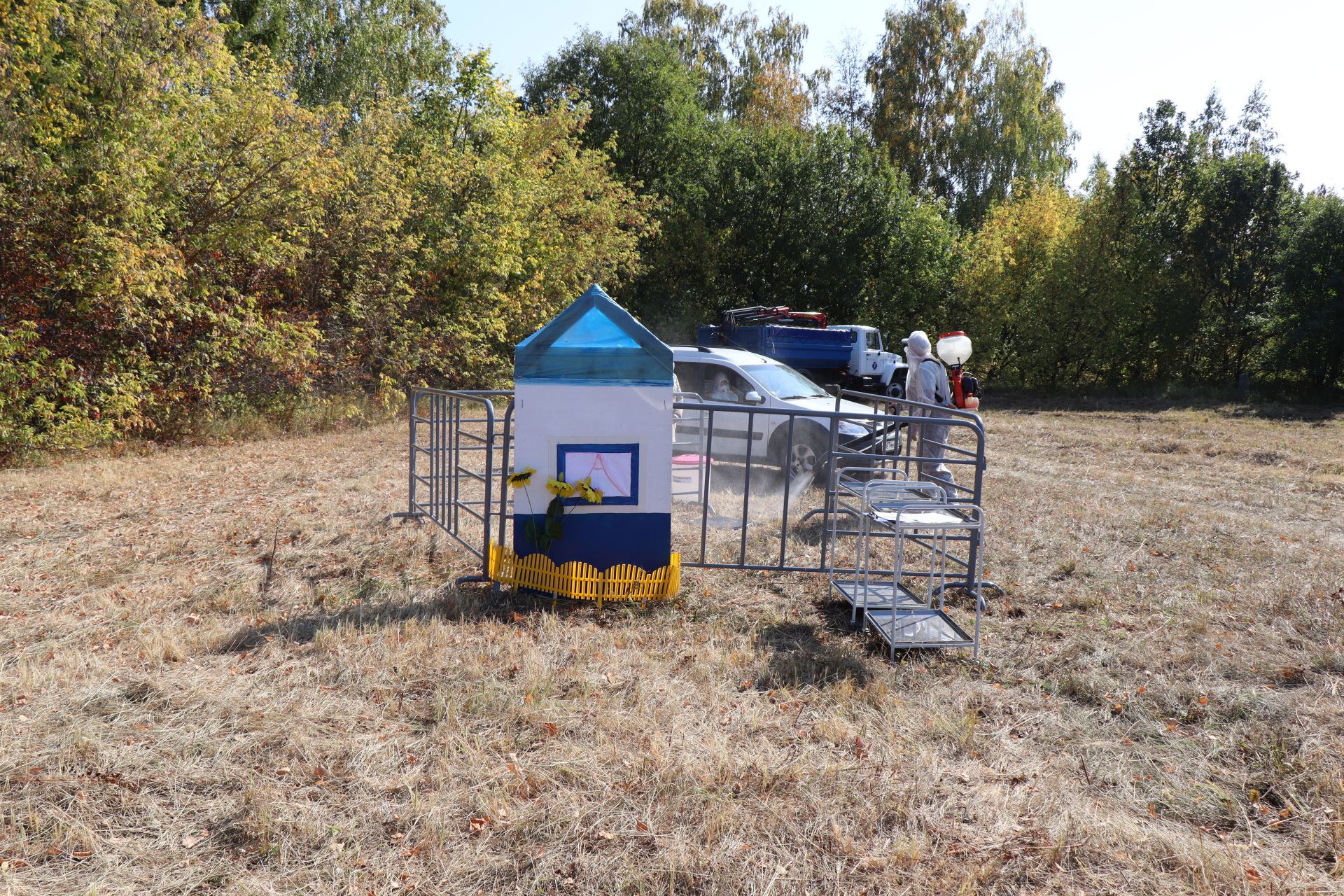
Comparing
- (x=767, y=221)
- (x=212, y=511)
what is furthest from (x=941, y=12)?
(x=212, y=511)

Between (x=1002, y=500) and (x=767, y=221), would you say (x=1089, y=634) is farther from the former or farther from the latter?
(x=767, y=221)

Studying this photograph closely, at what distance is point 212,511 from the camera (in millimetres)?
8172

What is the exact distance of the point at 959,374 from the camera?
26.7 feet

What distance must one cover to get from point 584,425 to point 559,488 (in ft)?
1.39

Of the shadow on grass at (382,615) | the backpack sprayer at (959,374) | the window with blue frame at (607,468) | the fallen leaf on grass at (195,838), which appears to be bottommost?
the fallen leaf on grass at (195,838)

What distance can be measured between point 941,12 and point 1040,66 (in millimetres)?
4249

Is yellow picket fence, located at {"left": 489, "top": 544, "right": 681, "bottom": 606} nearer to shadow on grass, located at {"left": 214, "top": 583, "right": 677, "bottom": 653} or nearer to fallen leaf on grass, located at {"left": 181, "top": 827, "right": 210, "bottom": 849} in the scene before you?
shadow on grass, located at {"left": 214, "top": 583, "right": 677, "bottom": 653}

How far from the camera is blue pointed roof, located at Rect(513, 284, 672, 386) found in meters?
5.45

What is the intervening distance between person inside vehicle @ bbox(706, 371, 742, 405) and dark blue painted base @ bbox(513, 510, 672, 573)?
4468 millimetres

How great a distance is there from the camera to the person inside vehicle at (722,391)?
33.0 feet

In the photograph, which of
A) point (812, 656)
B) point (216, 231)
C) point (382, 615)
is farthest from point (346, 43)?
point (812, 656)

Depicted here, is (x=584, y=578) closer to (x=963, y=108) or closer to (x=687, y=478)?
(x=687, y=478)

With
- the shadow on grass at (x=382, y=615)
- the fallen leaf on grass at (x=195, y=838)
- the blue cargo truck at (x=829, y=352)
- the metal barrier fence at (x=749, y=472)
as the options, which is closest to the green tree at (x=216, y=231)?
the metal barrier fence at (x=749, y=472)

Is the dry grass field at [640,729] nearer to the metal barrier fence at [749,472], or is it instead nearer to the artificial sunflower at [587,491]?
the metal barrier fence at [749,472]
